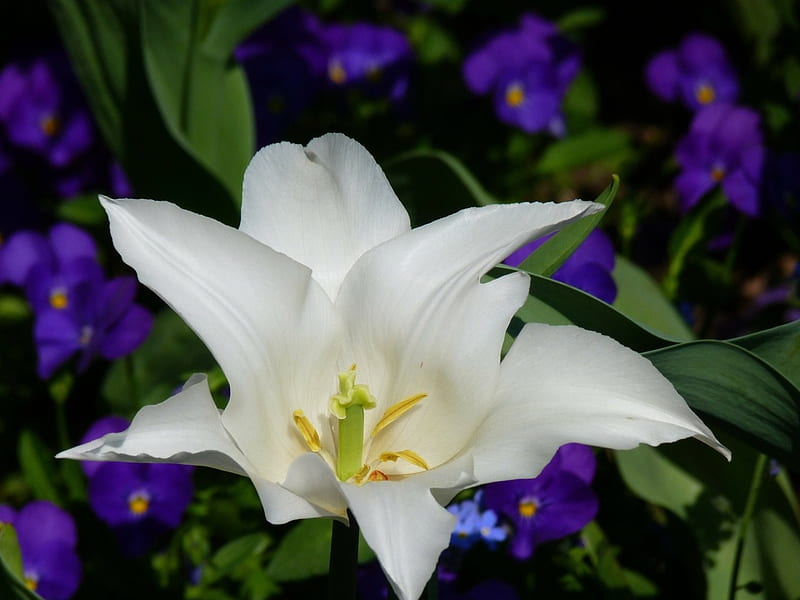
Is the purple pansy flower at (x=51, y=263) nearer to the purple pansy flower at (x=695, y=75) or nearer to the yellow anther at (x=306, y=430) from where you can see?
the yellow anther at (x=306, y=430)

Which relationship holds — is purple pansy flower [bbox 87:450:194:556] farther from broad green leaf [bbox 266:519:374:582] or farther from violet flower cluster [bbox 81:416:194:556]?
broad green leaf [bbox 266:519:374:582]

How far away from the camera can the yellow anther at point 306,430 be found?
3.20 feet

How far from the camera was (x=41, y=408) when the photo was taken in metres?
1.93

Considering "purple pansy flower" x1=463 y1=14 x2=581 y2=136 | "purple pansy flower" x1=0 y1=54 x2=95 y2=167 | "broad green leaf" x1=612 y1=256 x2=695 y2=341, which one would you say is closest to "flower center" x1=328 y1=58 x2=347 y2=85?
"purple pansy flower" x1=463 y1=14 x2=581 y2=136

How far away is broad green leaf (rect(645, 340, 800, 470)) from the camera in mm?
970

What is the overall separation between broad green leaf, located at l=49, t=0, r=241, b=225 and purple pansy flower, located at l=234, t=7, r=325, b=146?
244 mm

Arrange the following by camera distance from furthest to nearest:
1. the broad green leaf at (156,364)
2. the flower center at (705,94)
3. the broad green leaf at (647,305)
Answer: the flower center at (705,94) < the broad green leaf at (156,364) < the broad green leaf at (647,305)

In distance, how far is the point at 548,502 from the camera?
1.26 meters

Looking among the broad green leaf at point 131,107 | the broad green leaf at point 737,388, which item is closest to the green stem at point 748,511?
the broad green leaf at point 737,388

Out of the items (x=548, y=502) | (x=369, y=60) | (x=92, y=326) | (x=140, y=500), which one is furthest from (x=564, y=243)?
(x=369, y=60)

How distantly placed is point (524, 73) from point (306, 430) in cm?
127

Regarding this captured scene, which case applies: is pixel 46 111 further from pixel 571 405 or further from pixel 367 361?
pixel 571 405

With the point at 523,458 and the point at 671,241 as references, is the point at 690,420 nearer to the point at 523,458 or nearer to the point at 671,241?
the point at 523,458

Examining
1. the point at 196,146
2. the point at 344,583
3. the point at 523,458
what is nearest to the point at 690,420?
the point at 523,458
